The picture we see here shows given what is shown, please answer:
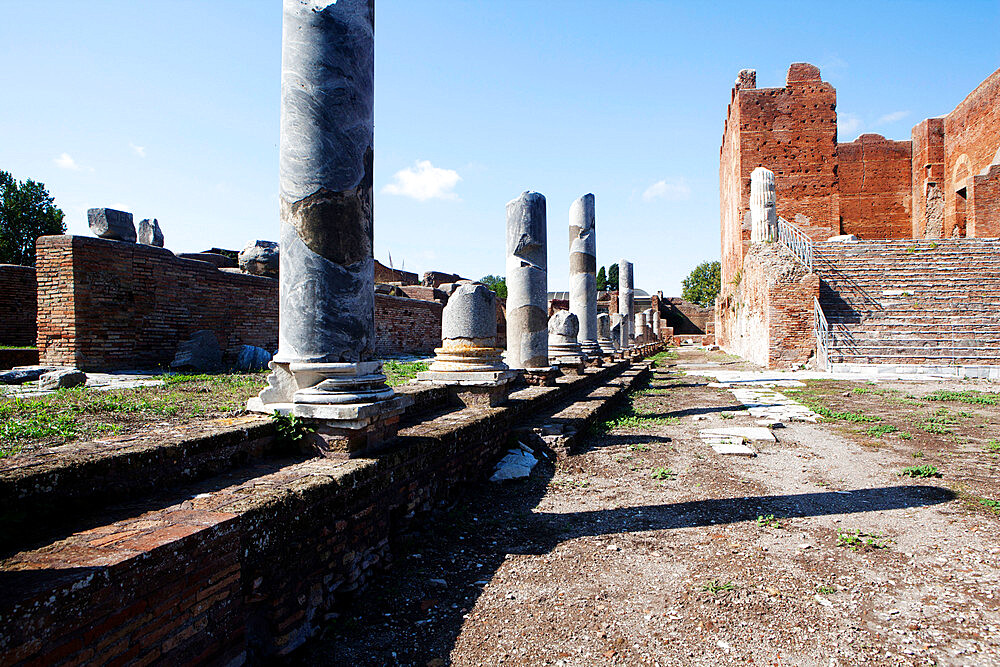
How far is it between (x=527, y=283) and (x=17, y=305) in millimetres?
13651

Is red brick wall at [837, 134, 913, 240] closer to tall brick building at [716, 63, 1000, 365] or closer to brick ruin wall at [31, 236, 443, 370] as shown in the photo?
→ tall brick building at [716, 63, 1000, 365]

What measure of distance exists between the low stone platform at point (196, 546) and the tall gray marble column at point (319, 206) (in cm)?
46

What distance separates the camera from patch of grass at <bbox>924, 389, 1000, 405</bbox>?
890 cm

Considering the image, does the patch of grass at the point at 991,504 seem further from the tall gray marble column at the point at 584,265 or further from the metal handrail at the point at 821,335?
the metal handrail at the point at 821,335

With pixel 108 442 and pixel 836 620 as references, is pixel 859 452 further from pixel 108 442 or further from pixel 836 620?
pixel 108 442

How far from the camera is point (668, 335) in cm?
3938

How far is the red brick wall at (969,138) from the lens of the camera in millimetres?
24094

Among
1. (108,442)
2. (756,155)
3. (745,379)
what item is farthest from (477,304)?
(756,155)

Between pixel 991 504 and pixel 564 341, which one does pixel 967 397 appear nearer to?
pixel 564 341

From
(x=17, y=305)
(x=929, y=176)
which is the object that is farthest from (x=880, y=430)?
(x=929, y=176)

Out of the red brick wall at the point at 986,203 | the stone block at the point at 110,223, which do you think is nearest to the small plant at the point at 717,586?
the stone block at the point at 110,223

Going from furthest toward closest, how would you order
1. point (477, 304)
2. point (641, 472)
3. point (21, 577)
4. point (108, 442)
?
point (477, 304) < point (641, 472) < point (108, 442) < point (21, 577)

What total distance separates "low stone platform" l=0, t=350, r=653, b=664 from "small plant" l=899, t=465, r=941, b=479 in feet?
13.8

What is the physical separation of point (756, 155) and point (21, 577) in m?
29.8
